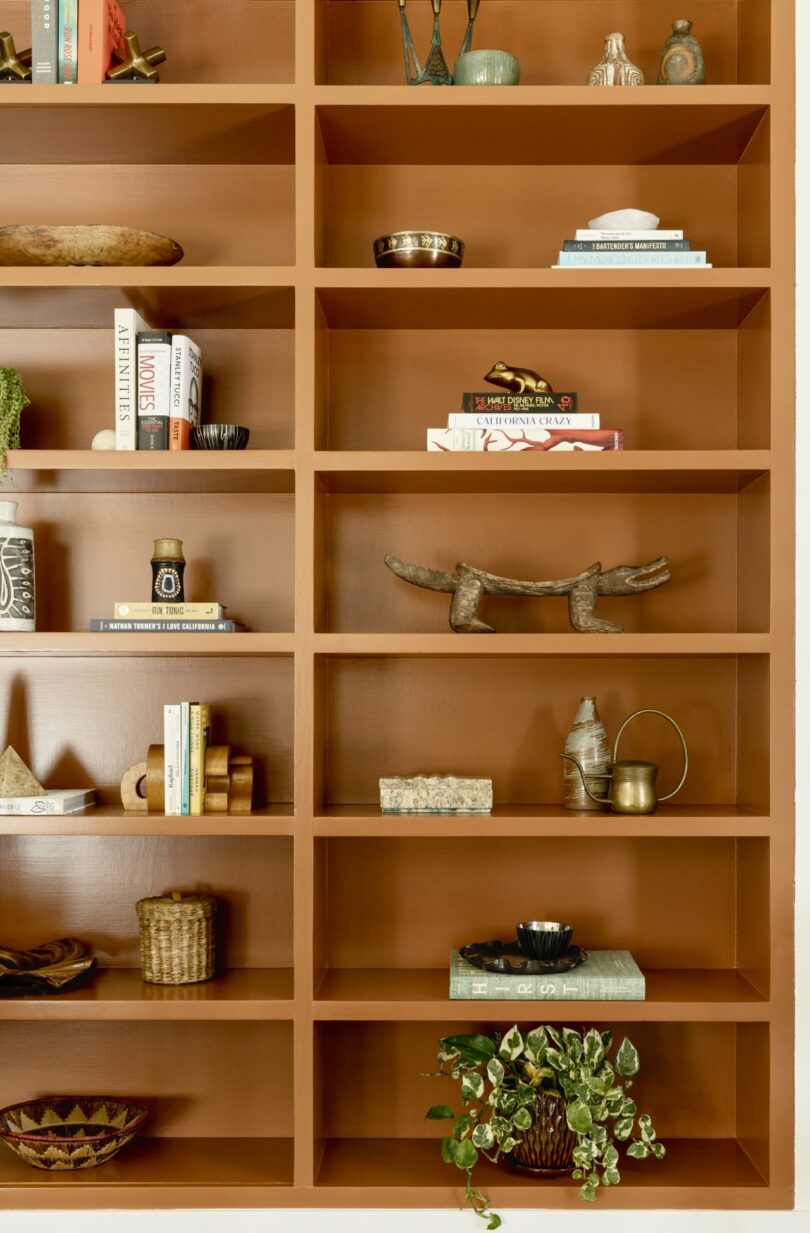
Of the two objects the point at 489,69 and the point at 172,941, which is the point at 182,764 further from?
the point at 489,69

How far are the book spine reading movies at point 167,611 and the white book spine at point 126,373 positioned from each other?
11.9 inches

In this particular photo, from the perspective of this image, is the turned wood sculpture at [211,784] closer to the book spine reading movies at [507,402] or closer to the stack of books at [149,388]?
the stack of books at [149,388]

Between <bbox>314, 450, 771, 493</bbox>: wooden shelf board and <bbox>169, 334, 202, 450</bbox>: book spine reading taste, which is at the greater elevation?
<bbox>169, 334, 202, 450</bbox>: book spine reading taste

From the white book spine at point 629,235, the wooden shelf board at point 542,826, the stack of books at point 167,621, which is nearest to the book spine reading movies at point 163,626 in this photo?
the stack of books at point 167,621

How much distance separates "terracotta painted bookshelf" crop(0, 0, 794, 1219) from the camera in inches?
90.9

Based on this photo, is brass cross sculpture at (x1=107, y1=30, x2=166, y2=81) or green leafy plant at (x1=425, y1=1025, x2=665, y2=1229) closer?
green leafy plant at (x1=425, y1=1025, x2=665, y2=1229)

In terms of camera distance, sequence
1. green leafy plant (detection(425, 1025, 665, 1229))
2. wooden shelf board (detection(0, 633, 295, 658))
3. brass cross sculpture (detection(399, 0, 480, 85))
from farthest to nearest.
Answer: brass cross sculpture (detection(399, 0, 480, 85)) → wooden shelf board (detection(0, 633, 295, 658)) → green leafy plant (detection(425, 1025, 665, 1229))

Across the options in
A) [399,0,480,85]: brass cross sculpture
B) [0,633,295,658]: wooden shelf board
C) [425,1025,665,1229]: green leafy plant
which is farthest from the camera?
[399,0,480,85]: brass cross sculpture

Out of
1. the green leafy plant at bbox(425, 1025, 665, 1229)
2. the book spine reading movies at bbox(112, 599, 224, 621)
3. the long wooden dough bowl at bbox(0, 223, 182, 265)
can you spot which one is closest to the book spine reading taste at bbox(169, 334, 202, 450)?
the long wooden dough bowl at bbox(0, 223, 182, 265)

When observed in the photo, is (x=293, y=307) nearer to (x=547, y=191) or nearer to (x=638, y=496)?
(x=547, y=191)

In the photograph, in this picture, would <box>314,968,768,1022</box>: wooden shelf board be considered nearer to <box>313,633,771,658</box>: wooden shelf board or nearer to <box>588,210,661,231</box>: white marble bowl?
<box>313,633,771,658</box>: wooden shelf board

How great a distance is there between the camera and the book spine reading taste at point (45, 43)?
2213 millimetres

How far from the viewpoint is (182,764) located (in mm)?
2209

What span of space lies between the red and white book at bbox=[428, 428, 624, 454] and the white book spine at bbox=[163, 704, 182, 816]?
711 millimetres
